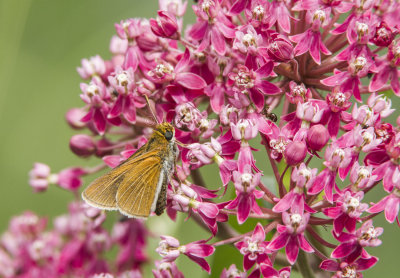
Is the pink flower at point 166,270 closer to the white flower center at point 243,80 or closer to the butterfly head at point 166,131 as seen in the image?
the butterfly head at point 166,131

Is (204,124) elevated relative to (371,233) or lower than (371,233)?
elevated

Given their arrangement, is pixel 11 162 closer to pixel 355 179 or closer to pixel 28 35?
pixel 28 35

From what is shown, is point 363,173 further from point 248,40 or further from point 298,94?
point 248,40

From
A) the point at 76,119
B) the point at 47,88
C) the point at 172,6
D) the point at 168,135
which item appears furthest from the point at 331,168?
the point at 47,88

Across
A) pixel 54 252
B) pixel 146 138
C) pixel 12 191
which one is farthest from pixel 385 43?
pixel 12 191

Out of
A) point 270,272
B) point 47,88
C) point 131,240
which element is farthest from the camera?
point 47,88

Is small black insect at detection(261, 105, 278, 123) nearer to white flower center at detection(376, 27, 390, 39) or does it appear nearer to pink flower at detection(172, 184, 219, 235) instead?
pink flower at detection(172, 184, 219, 235)
